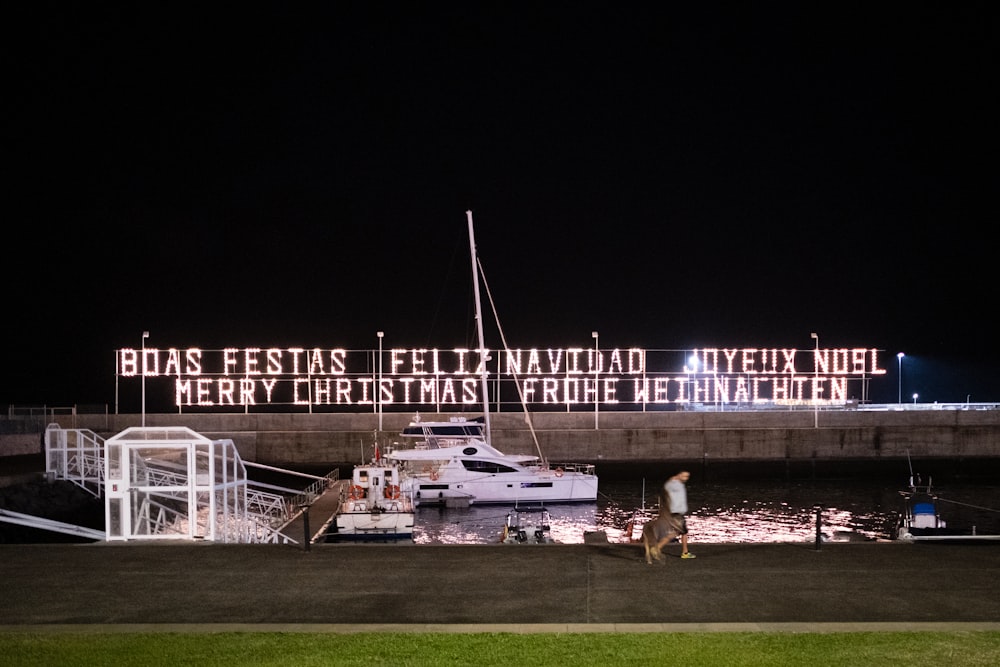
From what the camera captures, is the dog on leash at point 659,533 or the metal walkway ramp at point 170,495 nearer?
the dog on leash at point 659,533

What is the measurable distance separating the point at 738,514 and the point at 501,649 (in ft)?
98.5

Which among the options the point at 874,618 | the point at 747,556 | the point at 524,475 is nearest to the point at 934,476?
the point at 524,475

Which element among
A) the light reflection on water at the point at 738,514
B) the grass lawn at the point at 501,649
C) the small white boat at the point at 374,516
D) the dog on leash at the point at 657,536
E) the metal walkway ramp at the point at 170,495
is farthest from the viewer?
the light reflection on water at the point at 738,514

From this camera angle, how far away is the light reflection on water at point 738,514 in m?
32.9

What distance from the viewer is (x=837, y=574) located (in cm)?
1429

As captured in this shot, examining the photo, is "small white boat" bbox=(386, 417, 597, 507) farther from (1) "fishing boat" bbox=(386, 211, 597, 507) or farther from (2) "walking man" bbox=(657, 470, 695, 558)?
(2) "walking man" bbox=(657, 470, 695, 558)

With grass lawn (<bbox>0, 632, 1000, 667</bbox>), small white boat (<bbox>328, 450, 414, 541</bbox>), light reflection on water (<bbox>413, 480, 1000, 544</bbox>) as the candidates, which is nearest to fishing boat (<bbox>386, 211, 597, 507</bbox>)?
light reflection on water (<bbox>413, 480, 1000, 544</bbox>)

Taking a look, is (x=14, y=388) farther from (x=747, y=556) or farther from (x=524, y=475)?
(x=747, y=556)

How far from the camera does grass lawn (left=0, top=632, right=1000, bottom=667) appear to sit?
384 inches

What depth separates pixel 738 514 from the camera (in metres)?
38.1

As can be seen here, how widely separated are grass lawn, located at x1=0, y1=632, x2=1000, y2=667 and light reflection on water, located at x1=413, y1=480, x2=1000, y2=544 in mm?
18385

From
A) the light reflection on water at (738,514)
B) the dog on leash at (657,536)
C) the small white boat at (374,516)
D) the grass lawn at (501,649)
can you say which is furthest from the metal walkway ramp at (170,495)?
Result: the dog on leash at (657,536)

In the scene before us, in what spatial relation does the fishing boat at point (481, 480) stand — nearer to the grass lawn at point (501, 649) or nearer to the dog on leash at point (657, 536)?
the dog on leash at point (657, 536)

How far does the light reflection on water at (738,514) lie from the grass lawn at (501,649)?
18385 mm
